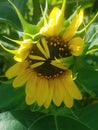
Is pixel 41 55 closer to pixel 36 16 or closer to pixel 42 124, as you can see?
pixel 42 124

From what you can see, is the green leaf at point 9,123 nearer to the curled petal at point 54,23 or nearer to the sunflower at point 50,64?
the sunflower at point 50,64

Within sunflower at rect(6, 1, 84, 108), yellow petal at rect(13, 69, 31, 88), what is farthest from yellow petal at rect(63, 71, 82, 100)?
yellow petal at rect(13, 69, 31, 88)

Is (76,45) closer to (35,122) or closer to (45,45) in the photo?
(45,45)

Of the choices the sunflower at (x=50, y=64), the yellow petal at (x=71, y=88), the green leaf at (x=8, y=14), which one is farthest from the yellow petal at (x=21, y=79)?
the green leaf at (x=8, y=14)

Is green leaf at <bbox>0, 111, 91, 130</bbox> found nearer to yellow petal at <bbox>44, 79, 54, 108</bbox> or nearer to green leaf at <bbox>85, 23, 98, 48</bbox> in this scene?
yellow petal at <bbox>44, 79, 54, 108</bbox>

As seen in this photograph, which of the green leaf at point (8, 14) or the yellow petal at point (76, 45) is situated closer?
the yellow petal at point (76, 45)

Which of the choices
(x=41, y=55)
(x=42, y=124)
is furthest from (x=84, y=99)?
(x=41, y=55)

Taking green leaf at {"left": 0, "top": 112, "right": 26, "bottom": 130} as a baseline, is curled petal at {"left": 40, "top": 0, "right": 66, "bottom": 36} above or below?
above
